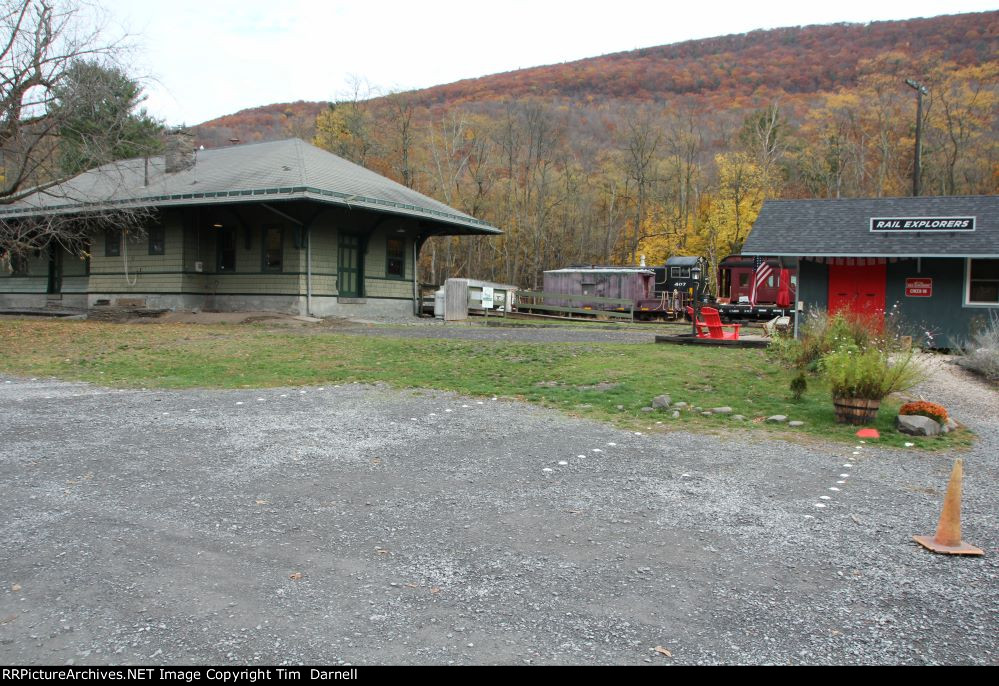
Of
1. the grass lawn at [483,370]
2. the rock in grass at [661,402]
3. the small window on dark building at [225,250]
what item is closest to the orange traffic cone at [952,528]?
the grass lawn at [483,370]

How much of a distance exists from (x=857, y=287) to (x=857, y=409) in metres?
12.7

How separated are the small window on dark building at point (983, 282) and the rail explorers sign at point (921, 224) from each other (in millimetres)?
1017

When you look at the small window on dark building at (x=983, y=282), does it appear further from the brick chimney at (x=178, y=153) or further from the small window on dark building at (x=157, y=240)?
the brick chimney at (x=178, y=153)

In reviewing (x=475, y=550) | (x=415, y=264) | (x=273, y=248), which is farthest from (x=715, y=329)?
(x=273, y=248)

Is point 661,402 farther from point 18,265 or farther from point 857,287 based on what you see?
point 18,265

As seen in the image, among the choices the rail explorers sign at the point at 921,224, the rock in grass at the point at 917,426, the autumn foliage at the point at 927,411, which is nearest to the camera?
the rock in grass at the point at 917,426

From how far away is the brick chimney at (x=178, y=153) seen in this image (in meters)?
26.6

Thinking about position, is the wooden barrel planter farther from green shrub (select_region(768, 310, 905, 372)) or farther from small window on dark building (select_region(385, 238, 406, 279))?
small window on dark building (select_region(385, 238, 406, 279))

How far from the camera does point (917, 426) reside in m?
7.68

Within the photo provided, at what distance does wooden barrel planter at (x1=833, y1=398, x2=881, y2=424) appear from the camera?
8047 mm

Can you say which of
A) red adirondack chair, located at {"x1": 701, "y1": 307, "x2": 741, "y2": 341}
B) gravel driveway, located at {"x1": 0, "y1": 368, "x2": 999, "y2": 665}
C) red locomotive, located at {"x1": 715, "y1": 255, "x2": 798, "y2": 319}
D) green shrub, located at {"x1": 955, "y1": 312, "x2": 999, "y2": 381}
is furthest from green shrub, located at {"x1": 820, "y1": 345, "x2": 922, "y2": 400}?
red locomotive, located at {"x1": 715, "y1": 255, "x2": 798, "y2": 319}

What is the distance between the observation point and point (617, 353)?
13812 mm

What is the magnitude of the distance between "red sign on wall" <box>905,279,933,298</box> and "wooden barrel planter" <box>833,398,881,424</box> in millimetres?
12519

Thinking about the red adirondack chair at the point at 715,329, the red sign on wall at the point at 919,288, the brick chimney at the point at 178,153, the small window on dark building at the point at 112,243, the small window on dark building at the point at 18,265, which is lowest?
the red adirondack chair at the point at 715,329
